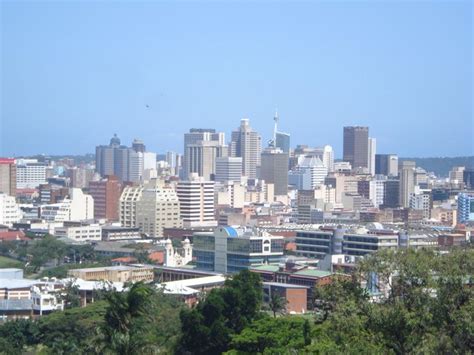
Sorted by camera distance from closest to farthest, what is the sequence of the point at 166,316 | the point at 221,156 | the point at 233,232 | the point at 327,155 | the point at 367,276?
the point at 367,276 → the point at 166,316 → the point at 233,232 → the point at 221,156 → the point at 327,155

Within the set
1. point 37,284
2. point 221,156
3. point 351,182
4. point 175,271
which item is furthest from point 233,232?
point 221,156

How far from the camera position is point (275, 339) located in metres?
18.8

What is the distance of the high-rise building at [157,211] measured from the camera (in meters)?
63.2

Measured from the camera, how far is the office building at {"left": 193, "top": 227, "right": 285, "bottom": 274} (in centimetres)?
4156

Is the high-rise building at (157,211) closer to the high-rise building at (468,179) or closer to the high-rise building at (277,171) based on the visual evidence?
the high-rise building at (277,171)

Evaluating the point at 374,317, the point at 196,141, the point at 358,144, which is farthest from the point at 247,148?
the point at 374,317

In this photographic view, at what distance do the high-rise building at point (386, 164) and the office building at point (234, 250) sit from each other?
6519 cm

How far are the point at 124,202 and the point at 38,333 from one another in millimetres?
39394

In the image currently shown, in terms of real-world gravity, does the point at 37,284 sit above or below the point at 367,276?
below

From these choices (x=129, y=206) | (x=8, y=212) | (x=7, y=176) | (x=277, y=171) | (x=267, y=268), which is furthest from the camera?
(x=277, y=171)

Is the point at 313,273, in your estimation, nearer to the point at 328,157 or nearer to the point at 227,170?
the point at 227,170

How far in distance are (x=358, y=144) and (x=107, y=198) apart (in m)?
40.4

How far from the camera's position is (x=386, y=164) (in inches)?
4259

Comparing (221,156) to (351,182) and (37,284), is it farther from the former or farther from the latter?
(37,284)
